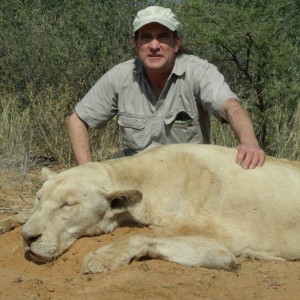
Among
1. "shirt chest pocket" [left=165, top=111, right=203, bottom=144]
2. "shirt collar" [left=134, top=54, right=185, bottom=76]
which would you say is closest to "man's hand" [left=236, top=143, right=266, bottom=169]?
"shirt chest pocket" [left=165, top=111, right=203, bottom=144]

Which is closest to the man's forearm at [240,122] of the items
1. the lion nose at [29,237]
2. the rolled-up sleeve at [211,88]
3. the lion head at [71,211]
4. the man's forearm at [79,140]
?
the rolled-up sleeve at [211,88]

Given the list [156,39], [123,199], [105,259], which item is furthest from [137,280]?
[156,39]

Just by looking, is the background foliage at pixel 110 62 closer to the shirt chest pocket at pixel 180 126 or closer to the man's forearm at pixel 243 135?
the shirt chest pocket at pixel 180 126

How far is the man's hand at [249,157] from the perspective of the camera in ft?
A: 14.7

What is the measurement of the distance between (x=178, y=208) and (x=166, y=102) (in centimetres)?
147

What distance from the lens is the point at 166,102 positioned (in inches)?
218

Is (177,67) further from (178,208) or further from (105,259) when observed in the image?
(105,259)

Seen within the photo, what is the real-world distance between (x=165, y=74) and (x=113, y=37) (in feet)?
10.4

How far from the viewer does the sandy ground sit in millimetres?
3471

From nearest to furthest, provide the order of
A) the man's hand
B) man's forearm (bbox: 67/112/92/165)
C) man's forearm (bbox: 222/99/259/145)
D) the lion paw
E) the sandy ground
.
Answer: the sandy ground
the lion paw
the man's hand
man's forearm (bbox: 222/99/259/145)
man's forearm (bbox: 67/112/92/165)

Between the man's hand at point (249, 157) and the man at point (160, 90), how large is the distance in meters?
0.73

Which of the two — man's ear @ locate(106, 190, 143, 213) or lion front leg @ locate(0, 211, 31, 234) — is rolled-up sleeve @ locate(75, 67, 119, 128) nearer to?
lion front leg @ locate(0, 211, 31, 234)

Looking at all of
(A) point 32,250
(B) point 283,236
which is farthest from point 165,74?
(A) point 32,250

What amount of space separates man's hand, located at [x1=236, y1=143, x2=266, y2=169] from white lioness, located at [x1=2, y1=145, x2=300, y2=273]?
42 mm
